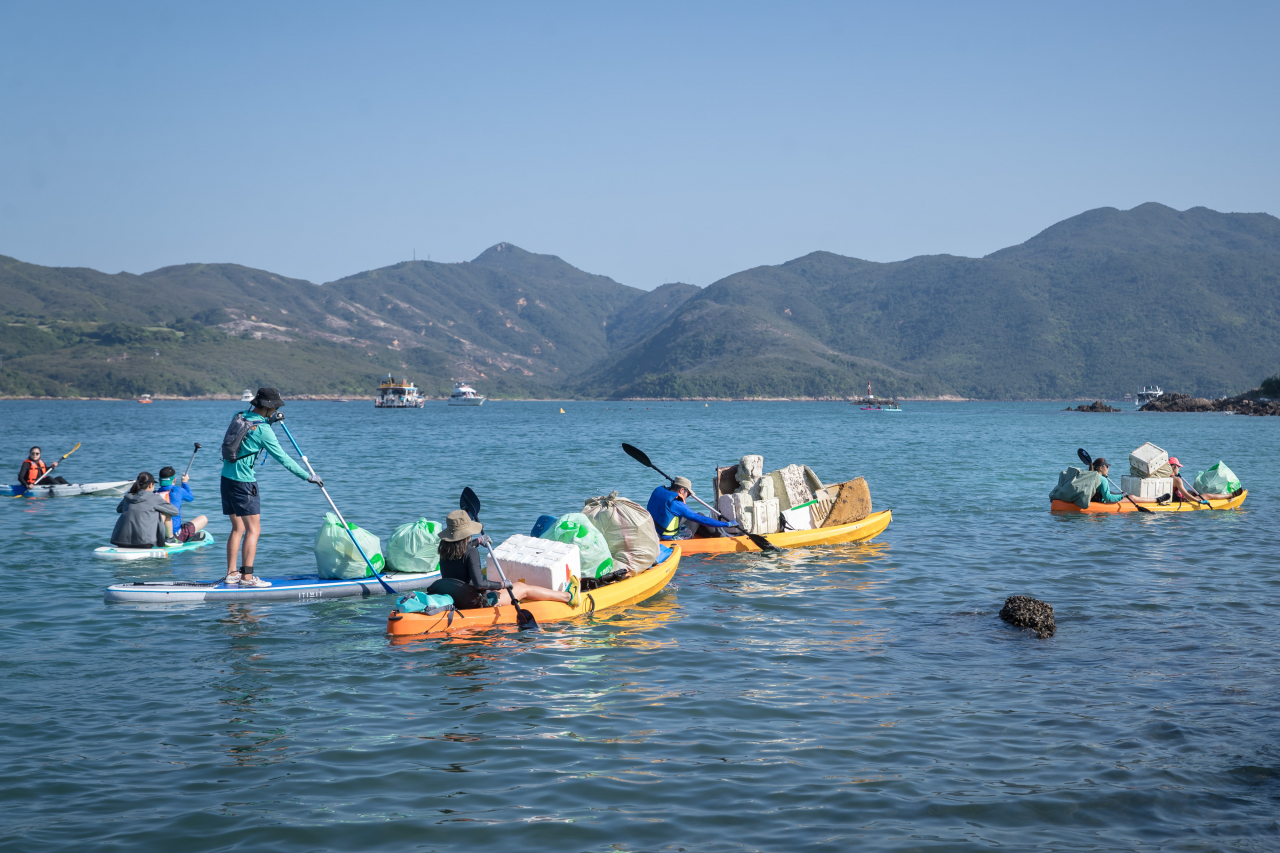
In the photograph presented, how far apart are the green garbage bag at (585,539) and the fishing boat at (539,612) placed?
0.39 meters

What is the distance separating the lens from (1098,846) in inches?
243

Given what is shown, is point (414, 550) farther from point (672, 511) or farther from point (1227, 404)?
point (1227, 404)

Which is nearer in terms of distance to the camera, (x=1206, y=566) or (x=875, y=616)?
(x=875, y=616)

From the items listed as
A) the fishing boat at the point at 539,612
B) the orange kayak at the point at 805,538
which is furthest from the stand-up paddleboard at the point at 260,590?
the orange kayak at the point at 805,538

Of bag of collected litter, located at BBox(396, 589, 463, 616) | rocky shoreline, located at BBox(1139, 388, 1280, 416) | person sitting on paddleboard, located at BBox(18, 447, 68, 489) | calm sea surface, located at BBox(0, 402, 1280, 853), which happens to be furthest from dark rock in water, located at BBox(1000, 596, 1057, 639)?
rocky shoreline, located at BBox(1139, 388, 1280, 416)

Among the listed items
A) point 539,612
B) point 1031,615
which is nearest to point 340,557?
point 539,612

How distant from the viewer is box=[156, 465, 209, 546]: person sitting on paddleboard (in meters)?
17.5

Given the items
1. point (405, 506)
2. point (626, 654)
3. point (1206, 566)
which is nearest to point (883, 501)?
point (1206, 566)

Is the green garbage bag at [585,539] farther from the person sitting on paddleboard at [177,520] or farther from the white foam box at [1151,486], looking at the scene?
the white foam box at [1151,486]

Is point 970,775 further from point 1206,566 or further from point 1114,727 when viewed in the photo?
point 1206,566

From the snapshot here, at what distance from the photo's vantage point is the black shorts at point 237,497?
12633 mm

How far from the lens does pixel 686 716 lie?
8703 millimetres

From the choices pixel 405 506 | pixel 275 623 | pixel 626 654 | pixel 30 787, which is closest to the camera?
pixel 30 787

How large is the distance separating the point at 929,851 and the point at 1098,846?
3.81 feet
